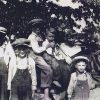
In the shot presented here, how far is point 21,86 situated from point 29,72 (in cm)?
33

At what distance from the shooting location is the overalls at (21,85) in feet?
28.6

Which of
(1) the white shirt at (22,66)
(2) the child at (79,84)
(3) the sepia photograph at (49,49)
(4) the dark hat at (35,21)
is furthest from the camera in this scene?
(4) the dark hat at (35,21)

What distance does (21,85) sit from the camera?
8.80 metres

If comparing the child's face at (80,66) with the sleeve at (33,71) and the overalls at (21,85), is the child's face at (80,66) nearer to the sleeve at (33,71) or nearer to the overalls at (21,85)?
the sleeve at (33,71)

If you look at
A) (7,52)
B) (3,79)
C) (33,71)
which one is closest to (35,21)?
(7,52)

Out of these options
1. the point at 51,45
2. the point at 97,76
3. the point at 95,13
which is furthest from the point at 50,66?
the point at 95,13

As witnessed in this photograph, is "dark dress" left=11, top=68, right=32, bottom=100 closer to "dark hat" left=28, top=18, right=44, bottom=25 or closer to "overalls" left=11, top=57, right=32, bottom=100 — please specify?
"overalls" left=11, top=57, right=32, bottom=100

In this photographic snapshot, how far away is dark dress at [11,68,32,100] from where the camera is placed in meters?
8.71

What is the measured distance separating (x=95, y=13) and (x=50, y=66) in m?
2.03

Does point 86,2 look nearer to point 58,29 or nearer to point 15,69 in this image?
point 58,29

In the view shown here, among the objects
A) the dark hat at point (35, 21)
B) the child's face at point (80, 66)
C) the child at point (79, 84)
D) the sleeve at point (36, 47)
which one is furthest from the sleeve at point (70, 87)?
the dark hat at point (35, 21)

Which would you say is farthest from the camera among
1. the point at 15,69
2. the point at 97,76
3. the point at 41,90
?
the point at 97,76

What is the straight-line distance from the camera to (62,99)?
934 centimetres

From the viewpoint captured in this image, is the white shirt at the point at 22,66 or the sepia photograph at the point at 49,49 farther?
the sepia photograph at the point at 49,49
